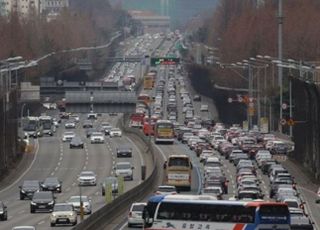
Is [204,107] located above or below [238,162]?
below

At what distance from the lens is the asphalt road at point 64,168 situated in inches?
2891

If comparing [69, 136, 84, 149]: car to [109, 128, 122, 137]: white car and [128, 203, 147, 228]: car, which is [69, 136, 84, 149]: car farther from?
[128, 203, 147, 228]: car

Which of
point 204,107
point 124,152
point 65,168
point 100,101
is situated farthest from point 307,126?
point 204,107

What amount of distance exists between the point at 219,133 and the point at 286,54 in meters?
24.7

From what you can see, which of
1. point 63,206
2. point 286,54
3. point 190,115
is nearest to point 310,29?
point 286,54

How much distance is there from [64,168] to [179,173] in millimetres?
20498

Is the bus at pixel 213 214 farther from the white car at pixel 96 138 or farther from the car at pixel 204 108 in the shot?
the car at pixel 204 108

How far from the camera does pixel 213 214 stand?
50.8 m

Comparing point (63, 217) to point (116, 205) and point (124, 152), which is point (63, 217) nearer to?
point (116, 205)

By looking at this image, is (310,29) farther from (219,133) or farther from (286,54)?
(219,133)

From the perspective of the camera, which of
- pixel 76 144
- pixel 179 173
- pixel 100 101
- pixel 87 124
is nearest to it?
pixel 179 173

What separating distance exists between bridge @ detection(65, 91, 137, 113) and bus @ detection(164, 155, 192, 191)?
6048 cm

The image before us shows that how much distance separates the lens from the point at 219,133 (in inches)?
5438

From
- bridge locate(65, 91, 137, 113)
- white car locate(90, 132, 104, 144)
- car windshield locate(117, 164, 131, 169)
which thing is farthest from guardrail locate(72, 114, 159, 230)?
bridge locate(65, 91, 137, 113)
